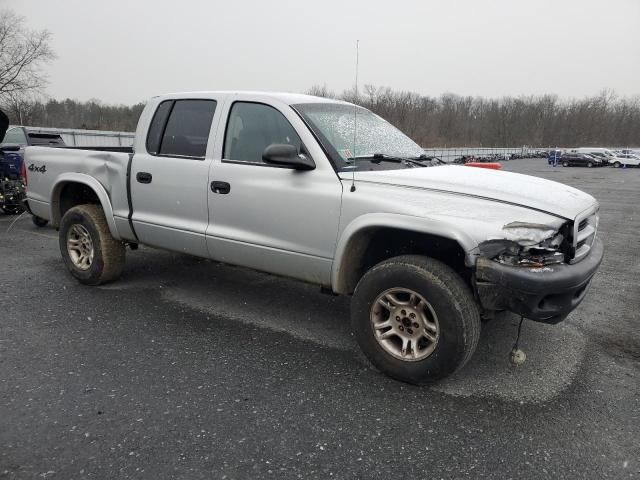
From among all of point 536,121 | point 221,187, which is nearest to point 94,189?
point 221,187

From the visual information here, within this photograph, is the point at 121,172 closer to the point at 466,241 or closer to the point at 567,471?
the point at 466,241

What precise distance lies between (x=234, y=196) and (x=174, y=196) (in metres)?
0.70

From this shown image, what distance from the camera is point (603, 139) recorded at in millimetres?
102938

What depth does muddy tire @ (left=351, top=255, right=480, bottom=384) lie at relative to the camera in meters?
2.95

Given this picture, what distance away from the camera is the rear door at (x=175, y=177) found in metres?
4.13

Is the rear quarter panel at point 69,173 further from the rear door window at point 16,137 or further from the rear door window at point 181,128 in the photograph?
the rear door window at point 16,137

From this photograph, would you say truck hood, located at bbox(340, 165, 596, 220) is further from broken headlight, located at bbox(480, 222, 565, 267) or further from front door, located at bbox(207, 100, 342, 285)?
front door, located at bbox(207, 100, 342, 285)

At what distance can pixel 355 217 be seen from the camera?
3.30m

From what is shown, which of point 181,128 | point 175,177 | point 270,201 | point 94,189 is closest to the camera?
point 270,201

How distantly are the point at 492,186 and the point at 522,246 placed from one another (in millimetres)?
524

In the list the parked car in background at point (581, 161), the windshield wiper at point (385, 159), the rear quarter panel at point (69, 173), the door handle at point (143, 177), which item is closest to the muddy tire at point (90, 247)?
the rear quarter panel at point (69, 173)

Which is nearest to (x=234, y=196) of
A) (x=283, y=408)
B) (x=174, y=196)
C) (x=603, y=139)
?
(x=174, y=196)

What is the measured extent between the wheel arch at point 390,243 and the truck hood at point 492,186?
264mm

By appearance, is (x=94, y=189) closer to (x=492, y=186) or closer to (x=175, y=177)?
(x=175, y=177)
